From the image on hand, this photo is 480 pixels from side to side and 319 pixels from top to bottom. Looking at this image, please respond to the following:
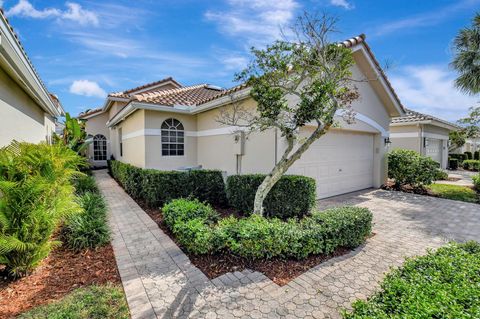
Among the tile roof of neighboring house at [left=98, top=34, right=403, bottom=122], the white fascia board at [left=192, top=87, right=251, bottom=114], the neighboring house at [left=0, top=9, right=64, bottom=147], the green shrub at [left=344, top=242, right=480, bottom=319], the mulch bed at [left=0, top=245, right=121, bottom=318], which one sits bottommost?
the mulch bed at [left=0, top=245, right=121, bottom=318]

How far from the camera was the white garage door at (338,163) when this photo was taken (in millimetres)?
9555

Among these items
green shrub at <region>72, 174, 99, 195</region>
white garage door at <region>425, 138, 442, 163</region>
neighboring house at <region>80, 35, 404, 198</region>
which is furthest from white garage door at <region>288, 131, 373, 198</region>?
white garage door at <region>425, 138, 442, 163</region>

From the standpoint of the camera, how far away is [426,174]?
11711 millimetres

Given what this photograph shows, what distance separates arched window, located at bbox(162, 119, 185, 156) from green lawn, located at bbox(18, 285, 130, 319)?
27.6 ft

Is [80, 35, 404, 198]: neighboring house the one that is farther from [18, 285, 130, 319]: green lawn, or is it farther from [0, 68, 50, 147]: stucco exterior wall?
[18, 285, 130, 319]: green lawn

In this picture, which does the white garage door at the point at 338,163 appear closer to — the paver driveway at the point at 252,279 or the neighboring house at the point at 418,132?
the paver driveway at the point at 252,279

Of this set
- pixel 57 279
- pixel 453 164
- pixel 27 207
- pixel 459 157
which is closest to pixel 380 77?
pixel 27 207

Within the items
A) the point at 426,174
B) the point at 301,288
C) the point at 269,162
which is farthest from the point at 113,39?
the point at 426,174

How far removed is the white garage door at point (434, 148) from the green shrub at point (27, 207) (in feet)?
76.7

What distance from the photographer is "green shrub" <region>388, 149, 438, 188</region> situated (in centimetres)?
1177

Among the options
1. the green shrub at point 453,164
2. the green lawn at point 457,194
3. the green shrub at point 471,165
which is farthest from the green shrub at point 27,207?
the green shrub at point 471,165

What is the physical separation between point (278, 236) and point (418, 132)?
18703 mm

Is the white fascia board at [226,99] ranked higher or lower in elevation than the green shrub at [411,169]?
higher

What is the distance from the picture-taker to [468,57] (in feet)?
40.0
